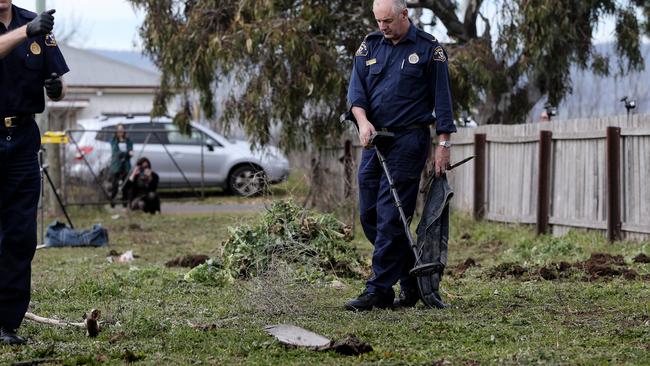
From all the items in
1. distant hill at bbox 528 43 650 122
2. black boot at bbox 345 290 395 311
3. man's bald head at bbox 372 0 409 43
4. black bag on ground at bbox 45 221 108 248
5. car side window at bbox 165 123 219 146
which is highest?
distant hill at bbox 528 43 650 122

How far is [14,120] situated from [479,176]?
12106mm

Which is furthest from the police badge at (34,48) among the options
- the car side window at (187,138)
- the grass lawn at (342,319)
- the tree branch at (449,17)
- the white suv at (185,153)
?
the car side window at (187,138)

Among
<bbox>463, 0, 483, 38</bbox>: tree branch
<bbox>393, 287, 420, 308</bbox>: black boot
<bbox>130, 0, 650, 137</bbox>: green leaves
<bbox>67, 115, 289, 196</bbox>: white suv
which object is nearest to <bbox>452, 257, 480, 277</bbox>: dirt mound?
<bbox>393, 287, 420, 308</bbox>: black boot

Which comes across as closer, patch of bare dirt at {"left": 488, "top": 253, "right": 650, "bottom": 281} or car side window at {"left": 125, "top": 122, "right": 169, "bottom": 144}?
patch of bare dirt at {"left": 488, "top": 253, "right": 650, "bottom": 281}

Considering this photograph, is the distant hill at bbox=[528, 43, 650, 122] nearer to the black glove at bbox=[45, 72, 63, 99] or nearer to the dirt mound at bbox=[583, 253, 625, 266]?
the dirt mound at bbox=[583, 253, 625, 266]

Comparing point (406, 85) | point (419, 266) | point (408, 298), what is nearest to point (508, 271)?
point (408, 298)

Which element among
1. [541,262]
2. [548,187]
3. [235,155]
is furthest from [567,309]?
[235,155]

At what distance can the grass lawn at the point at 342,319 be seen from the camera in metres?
5.90

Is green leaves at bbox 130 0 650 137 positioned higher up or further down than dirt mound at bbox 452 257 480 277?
higher up

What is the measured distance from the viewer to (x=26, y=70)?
6480 millimetres

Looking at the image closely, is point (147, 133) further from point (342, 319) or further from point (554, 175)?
point (342, 319)

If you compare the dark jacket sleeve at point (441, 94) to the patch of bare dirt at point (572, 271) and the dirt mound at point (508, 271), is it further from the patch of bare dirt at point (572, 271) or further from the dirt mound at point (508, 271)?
the dirt mound at point (508, 271)

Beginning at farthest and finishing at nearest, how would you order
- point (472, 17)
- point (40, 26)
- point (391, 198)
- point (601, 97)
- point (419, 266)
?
point (601, 97) < point (472, 17) < point (391, 198) < point (419, 266) < point (40, 26)

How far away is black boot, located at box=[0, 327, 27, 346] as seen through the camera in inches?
254
